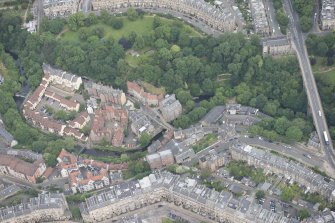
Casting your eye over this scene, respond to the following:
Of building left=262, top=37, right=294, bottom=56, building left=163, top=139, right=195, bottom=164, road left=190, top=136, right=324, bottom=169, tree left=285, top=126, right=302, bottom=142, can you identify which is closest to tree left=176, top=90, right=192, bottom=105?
building left=163, top=139, right=195, bottom=164

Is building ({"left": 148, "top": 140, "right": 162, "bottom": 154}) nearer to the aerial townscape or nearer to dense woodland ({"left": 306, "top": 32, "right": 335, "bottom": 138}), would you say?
the aerial townscape

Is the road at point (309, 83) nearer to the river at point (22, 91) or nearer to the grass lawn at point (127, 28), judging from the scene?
the grass lawn at point (127, 28)

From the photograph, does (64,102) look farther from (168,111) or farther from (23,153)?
(168,111)

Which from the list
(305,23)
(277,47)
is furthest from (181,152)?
(305,23)

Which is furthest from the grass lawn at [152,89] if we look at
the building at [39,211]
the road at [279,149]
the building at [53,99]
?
the building at [39,211]

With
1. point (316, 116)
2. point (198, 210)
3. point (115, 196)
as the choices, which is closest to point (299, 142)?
point (316, 116)
